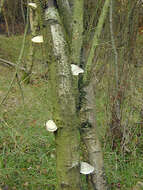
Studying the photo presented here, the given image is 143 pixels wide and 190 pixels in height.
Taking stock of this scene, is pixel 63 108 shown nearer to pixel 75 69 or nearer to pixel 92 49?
pixel 75 69

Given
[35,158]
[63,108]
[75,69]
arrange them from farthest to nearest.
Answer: [35,158] < [75,69] < [63,108]

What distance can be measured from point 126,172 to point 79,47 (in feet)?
6.11

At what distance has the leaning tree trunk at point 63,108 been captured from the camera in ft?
4.69

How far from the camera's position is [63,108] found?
4.68 ft

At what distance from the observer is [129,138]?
305cm

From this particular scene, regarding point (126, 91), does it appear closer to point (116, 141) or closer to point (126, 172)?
point (116, 141)

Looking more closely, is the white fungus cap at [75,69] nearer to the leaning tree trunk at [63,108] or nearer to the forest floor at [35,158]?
the leaning tree trunk at [63,108]

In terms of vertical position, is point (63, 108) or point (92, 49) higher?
point (92, 49)

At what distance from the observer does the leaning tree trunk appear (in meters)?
1.43

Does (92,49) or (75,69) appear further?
(92,49)

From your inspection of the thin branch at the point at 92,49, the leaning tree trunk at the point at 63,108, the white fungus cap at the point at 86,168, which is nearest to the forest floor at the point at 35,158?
the leaning tree trunk at the point at 63,108

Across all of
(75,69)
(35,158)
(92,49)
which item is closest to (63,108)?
(75,69)

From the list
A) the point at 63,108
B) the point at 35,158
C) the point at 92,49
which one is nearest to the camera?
the point at 63,108

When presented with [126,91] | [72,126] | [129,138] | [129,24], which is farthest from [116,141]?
[72,126]
